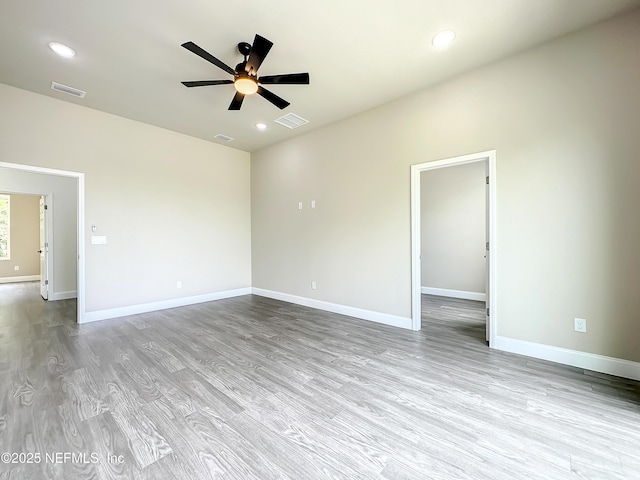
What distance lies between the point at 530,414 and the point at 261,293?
5042 millimetres

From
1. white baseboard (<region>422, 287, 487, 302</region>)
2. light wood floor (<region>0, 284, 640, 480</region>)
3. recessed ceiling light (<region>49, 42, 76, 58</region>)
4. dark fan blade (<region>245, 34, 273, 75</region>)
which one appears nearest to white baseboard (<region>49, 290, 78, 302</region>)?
light wood floor (<region>0, 284, 640, 480</region>)

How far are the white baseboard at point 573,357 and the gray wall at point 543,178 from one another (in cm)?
6

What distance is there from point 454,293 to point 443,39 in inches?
190

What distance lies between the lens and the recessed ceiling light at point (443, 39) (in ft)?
8.48

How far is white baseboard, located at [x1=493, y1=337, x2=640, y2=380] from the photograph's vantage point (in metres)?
2.41

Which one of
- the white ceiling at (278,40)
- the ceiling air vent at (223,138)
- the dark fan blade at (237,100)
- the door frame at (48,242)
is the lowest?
the door frame at (48,242)

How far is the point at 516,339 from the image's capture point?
2.97 metres

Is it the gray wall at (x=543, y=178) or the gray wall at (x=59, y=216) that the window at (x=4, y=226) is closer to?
the gray wall at (x=59, y=216)

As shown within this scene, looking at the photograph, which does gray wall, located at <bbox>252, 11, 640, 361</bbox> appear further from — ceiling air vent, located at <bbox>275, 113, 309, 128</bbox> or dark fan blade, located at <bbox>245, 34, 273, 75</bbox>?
dark fan blade, located at <bbox>245, 34, 273, 75</bbox>

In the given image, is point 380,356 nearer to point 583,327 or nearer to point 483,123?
point 583,327

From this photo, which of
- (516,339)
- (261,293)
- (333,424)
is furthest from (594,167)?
(261,293)

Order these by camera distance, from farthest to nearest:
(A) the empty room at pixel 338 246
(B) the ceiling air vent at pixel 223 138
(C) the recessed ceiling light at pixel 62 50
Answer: (B) the ceiling air vent at pixel 223 138 < (C) the recessed ceiling light at pixel 62 50 < (A) the empty room at pixel 338 246

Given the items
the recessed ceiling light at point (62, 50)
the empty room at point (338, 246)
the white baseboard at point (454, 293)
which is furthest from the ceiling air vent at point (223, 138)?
the white baseboard at point (454, 293)

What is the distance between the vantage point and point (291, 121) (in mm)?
4574
